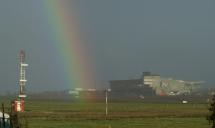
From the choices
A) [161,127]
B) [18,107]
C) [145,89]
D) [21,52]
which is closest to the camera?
[161,127]

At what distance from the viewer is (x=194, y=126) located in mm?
21562

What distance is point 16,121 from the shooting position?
11.2 meters

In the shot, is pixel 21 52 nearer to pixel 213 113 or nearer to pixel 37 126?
pixel 37 126

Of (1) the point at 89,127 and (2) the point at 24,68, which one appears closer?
(1) the point at 89,127

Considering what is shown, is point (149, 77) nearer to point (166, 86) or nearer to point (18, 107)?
point (166, 86)

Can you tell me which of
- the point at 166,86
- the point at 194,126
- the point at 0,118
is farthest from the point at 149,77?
the point at 0,118

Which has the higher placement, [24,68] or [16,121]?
[24,68]

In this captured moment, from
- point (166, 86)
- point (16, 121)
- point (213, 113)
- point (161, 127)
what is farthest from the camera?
point (166, 86)

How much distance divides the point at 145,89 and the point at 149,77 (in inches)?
681

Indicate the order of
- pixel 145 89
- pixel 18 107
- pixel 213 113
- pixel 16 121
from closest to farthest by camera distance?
pixel 16 121, pixel 213 113, pixel 18 107, pixel 145 89

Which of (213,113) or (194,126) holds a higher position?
(213,113)

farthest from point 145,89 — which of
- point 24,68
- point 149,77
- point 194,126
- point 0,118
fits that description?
point 0,118

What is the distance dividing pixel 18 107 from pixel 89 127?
67.5ft

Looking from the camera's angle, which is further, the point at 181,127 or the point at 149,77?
the point at 149,77
